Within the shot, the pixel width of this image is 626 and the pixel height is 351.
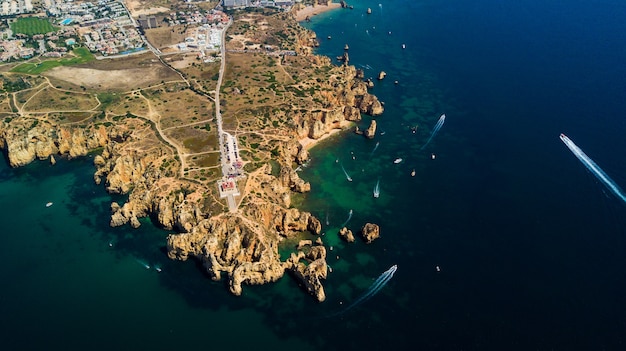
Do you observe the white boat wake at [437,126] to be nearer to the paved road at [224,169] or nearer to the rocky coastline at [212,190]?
the rocky coastline at [212,190]

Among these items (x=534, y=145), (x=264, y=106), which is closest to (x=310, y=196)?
(x=264, y=106)

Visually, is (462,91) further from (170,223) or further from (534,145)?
(170,223)

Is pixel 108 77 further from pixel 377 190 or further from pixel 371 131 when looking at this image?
pixel 377 190

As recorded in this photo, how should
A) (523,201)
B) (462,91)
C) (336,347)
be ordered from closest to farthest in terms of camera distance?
(336,347)
(523,201)
(462,91)

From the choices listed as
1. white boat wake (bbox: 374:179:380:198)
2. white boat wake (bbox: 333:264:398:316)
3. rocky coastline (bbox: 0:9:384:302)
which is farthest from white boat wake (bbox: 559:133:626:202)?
white boat wake (bbox: 333:264:398:316)

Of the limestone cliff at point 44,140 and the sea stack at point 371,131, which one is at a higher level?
the sea stack at point 371,131

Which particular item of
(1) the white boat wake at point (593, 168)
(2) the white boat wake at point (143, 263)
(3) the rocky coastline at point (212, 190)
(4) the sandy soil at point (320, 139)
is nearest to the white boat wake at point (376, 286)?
(3) the rocky coastline at point (212, 190)
